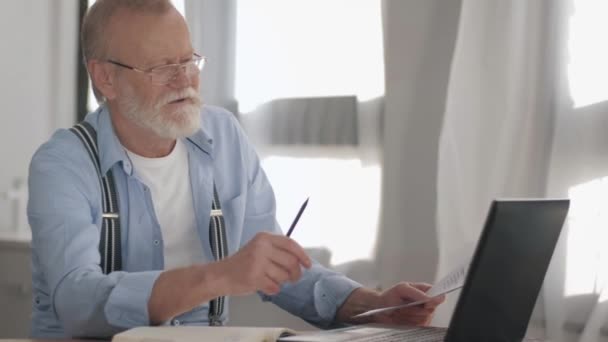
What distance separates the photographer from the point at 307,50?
9.20 feet

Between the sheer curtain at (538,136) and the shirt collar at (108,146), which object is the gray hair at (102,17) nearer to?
the shirt collar at (108,146)

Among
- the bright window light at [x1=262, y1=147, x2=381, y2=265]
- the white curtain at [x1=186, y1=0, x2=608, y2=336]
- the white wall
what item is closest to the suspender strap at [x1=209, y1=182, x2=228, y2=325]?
the white curtain at [x1=186, y1=0, x2=608, y2=336]

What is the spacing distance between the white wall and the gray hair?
1.30 meters

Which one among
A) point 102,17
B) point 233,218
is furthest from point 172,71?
point 233,218

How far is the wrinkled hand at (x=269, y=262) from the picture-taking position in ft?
4.39

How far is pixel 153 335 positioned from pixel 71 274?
0.35m

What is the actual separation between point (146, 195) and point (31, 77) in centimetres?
166

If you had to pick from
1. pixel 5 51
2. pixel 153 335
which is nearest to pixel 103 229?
pixel 153 335

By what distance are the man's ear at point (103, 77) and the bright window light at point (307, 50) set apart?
88 cm

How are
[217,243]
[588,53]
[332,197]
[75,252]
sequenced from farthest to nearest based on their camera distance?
[332,197] < [588,53] < [217,243] < [75,252]

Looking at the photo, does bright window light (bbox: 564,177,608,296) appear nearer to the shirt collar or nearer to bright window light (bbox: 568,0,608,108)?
bright window light (bbox: 568,0,608,108)

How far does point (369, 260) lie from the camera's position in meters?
2.65

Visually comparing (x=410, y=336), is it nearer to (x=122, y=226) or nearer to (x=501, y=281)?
(x=501, y=281)

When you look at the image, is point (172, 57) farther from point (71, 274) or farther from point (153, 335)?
point (153, 335)
